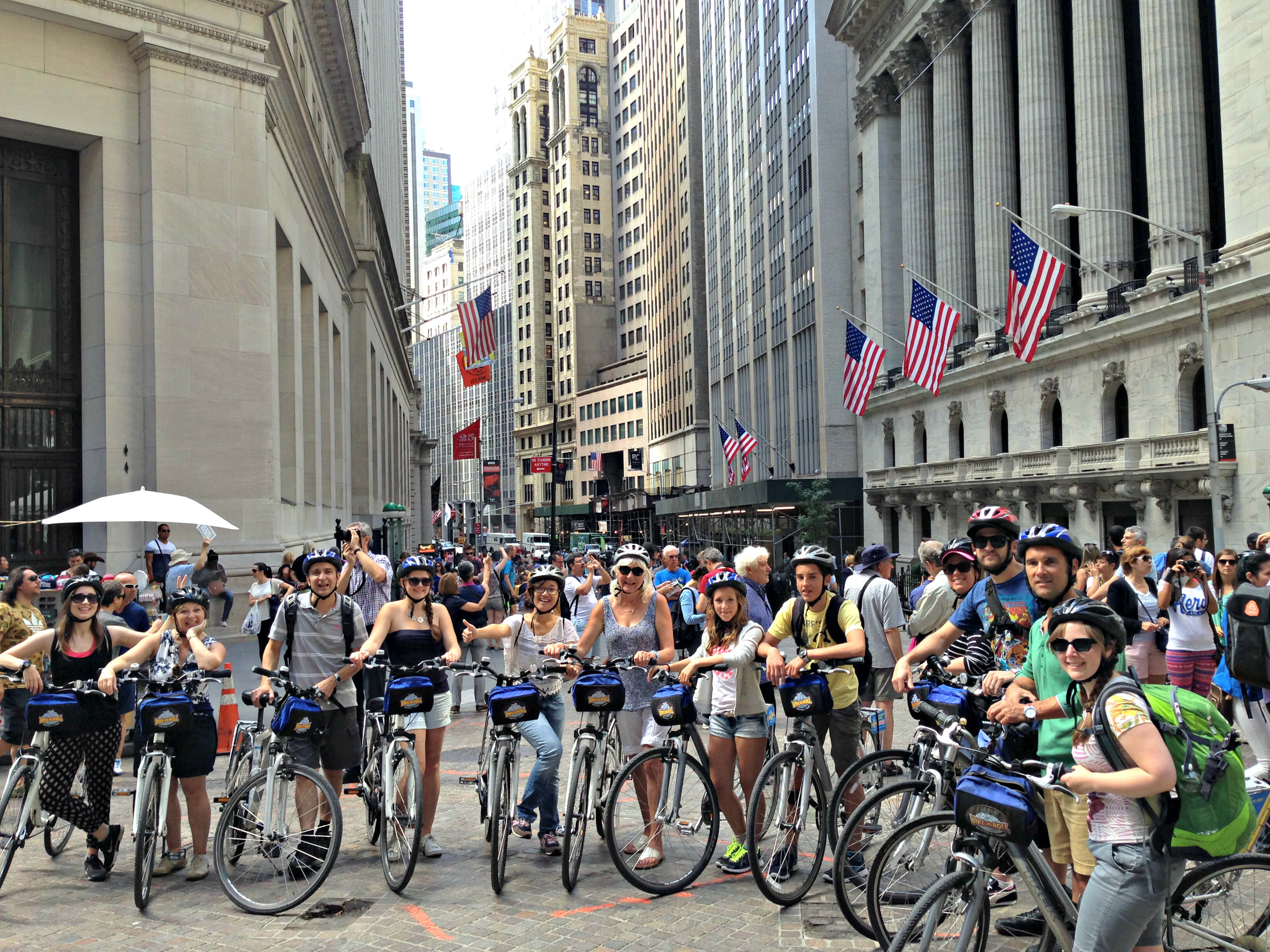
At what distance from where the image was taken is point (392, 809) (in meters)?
7.10

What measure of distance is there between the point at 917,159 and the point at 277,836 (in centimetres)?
4728

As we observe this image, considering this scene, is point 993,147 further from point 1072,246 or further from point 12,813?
point 12,813

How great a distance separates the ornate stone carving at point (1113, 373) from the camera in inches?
1271

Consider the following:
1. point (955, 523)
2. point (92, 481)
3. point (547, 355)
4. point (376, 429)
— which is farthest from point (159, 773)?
point (547, 355)

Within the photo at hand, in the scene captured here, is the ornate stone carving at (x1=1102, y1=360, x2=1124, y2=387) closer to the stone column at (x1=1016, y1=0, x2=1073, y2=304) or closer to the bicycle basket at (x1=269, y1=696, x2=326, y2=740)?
the stone column at (x1=1016, y1=0, x2=1073, y2=304)

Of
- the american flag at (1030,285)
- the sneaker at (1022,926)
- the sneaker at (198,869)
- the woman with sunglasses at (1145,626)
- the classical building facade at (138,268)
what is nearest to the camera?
the sneaker at (1022,926)

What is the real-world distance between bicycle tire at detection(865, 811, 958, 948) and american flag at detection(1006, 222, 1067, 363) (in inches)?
883

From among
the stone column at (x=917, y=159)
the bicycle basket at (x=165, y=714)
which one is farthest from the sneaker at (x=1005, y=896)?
the stone column at (x=917, y=159)

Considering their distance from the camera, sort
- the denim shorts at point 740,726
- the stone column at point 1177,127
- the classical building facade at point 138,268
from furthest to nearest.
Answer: the stone column at point 1177,127
the classical building facade at point 138,268
the denim shorts at point 740,726

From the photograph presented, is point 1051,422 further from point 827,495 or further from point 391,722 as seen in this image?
point 391,722

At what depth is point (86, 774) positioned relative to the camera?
24.5 feet

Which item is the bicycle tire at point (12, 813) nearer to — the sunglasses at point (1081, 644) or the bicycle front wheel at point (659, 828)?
the bicycle front wheel at point (659, 828)

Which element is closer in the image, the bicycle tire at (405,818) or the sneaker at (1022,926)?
the sneaker at (1022,926)

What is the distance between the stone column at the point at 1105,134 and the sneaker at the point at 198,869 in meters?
33.5
